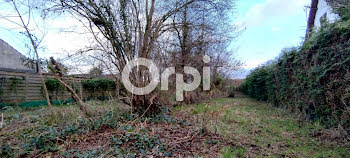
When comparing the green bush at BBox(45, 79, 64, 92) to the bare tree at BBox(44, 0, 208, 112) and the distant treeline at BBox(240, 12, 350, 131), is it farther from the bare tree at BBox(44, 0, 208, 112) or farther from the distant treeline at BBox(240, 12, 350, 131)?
the distant treeline at BBox(240, 12, 350, 131)

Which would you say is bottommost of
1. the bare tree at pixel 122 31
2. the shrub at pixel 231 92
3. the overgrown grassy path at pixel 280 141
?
the overgrown grassy path at pixel 280 141

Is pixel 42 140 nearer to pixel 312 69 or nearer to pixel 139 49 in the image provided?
pixel 139 49

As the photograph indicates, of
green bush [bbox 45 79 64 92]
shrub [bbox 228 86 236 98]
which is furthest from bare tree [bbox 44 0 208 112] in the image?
shrub [bbox 228 86 236 98]

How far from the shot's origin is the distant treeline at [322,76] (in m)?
2.96

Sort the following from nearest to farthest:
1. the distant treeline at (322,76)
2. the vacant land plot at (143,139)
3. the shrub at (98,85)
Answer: the vacant land plot at (143,139), the distant treeline at (322,76), the shrub at (98,85)

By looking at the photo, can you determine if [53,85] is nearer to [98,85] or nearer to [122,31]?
[98,85]

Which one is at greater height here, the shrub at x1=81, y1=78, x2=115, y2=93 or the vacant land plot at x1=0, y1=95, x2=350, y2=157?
the shrub at x1=81, y1=78, x2=115, y2=93

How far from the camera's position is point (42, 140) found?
232 cm

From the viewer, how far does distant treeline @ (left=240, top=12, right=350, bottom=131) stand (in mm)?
2959

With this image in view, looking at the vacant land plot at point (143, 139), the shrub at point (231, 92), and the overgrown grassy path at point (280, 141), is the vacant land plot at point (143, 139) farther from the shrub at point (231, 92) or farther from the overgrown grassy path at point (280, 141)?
the shrub at point (231, 92)

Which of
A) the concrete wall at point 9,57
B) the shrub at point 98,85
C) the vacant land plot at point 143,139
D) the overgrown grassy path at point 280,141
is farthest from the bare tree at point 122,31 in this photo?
the concrete wall at point 9,57

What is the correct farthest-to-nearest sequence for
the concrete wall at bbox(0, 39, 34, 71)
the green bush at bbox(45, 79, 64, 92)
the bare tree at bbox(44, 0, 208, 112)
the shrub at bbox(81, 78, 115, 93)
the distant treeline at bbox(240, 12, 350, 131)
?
the concrete wall at bbox(0, 39, 34, 71) < the shrub at bbox(81, 78, 115, 93) < the green bush at bbox(45, 79, 64, 92) < the bare tree at bbox(44, 0, 208, 112) < the distant treeline at bbox(240, 12, 350, 131)

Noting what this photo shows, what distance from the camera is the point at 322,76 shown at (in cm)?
342

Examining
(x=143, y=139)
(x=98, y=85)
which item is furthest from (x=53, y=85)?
(x=143, y=139)
